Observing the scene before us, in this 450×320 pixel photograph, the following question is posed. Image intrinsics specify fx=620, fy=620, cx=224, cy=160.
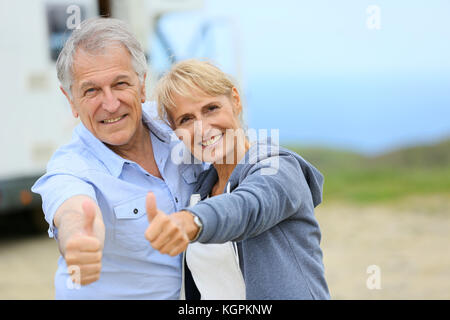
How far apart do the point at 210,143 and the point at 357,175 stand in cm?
815

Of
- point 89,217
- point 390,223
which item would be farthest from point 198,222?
point 390,223

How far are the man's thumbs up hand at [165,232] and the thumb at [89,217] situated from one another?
18 cm

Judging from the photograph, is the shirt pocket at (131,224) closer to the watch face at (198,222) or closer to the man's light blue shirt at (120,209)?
the man's light blue shirt at (120,209)

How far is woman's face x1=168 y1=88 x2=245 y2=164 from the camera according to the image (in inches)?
81.3

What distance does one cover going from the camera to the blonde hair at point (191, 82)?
2057mm

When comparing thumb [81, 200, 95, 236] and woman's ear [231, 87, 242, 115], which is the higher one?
woman's ear [231, 87, 242, 115]

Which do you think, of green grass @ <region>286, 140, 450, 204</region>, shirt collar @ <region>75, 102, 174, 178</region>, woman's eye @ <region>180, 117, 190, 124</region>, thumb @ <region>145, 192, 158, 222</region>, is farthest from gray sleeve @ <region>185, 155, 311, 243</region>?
green grass @ <region>286, 140, 450, 204</region>

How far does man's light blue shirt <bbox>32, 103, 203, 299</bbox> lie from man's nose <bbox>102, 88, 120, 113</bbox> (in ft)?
0.43

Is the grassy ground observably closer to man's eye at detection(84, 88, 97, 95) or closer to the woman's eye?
the woman's eye

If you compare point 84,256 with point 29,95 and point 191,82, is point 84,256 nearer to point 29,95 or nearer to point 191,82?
point 191,82

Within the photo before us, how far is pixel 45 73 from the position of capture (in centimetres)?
587

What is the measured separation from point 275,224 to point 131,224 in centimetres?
52

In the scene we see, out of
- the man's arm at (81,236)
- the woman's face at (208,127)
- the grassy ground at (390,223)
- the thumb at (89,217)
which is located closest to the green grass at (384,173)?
the grassy ground at (390,223)
